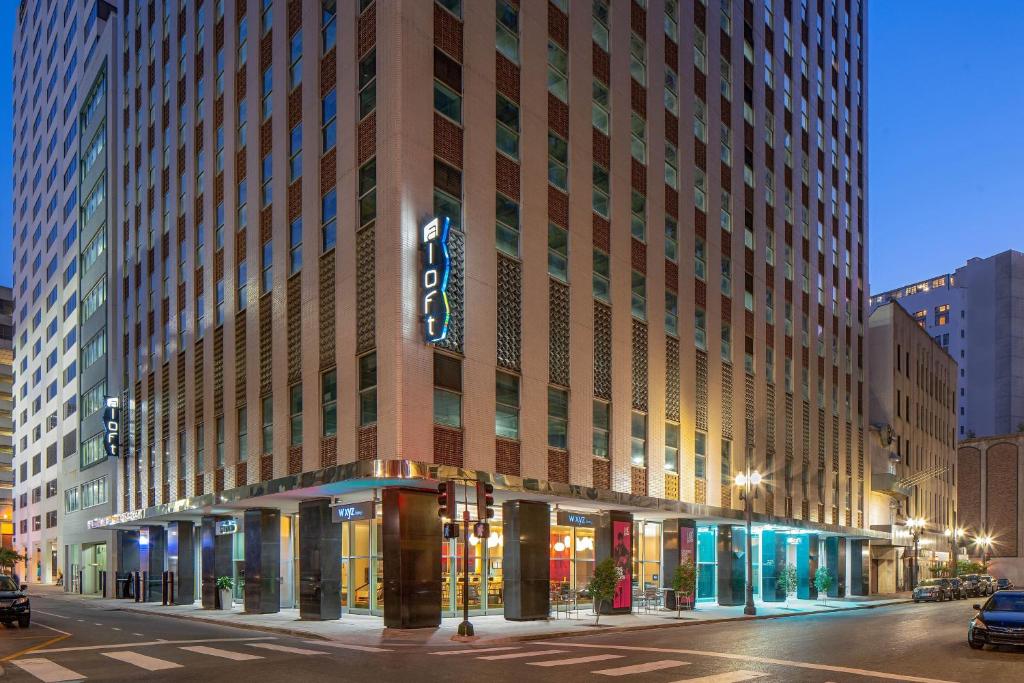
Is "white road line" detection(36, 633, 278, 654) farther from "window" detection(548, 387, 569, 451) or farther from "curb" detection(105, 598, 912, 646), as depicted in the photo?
"window" detection(548, 387, 569, 451)

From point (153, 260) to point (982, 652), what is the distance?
42.3 meters

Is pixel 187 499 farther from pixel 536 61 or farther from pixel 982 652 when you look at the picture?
pixel 982 652

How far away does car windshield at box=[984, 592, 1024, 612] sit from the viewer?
21.8 metres

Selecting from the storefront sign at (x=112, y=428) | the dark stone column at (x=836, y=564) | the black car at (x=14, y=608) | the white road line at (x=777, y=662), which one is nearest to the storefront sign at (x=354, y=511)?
the white road line at (x=777, y=662)

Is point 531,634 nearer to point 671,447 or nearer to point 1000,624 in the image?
point 1000,624

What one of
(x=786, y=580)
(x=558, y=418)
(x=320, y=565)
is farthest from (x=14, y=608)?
(x=786, y=580)

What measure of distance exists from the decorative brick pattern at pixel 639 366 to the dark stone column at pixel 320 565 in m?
13.1

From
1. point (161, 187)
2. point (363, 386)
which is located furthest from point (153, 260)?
point (363, 386)

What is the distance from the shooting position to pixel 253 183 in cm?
3694

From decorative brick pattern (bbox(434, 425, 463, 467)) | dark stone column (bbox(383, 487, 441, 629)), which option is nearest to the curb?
dark stone column (bbox(383, 487, 441, 629))

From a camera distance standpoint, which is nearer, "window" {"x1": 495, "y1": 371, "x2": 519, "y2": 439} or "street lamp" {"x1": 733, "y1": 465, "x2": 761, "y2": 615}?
"window" {"x1": 495, "y1": 371, "x2": 519, "y2": 439}

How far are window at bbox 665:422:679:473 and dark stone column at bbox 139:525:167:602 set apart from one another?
2720 centimetres

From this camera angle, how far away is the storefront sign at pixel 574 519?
32594mm

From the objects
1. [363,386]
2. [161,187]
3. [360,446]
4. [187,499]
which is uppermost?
[161,187]
